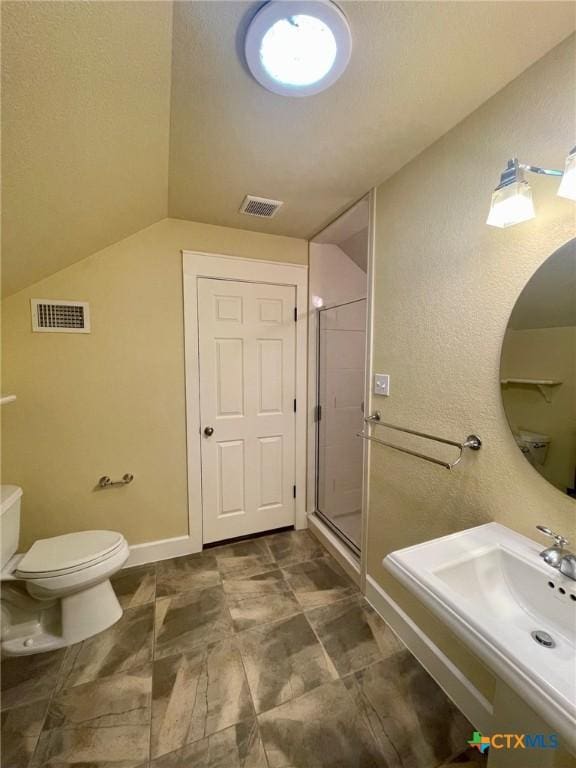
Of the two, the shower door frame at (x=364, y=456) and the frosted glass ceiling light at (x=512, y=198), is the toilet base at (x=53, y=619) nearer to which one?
the shower door frame at (x=364, y=456)

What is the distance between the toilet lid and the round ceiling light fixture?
2109mm

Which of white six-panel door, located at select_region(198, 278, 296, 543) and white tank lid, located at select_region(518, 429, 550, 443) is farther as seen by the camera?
white six-panel door, located at select_region(198, 278, 296, 543)

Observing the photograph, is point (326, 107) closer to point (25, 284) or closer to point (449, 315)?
point (449, 315)

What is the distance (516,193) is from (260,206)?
1.36 metres

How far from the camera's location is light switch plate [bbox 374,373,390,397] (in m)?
1.59

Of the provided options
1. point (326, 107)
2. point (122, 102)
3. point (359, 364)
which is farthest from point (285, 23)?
point (359, 364)

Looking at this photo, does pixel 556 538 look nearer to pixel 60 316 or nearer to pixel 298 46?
pixel 298 46

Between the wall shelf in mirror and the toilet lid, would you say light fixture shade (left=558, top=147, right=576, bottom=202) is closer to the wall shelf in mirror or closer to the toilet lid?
the wall shelf in mirror

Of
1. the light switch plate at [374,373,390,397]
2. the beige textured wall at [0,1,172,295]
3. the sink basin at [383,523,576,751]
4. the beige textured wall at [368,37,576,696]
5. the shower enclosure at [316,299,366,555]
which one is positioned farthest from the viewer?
the shower enclosure at [316,299,366,555]

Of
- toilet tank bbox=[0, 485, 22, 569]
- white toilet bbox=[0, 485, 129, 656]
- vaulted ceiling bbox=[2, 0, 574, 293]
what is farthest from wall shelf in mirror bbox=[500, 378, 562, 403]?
toilet tank bbox=[0, 485, 22, 569]

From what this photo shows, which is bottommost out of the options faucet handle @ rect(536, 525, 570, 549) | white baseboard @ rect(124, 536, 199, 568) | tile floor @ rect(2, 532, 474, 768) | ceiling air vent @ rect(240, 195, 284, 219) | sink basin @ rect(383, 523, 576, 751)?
tile floor @ rect(2, 532, 474, 768)

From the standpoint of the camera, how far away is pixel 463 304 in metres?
1.19

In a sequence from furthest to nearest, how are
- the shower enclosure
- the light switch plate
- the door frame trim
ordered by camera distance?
the shower enclosure → the door frame trim → the light switch plate

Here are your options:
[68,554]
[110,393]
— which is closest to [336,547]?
[68,554]
